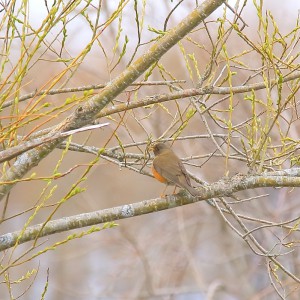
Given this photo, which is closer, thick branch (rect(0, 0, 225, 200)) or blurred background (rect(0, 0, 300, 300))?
thick branch (rect(0, 0, 225, 200))

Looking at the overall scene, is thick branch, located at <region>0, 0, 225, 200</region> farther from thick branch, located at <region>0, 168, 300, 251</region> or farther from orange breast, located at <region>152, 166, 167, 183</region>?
orange breast, located at <region>152, 166, 167, 183</region>

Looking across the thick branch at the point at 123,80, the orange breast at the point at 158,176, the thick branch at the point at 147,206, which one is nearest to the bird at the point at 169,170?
the orange breast at the point at 158,176

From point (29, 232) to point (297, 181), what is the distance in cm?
112

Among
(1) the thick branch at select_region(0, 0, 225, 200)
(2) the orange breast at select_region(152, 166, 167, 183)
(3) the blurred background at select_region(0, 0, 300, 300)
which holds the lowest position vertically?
(1) the thick branch at select_region(0, 0, 225, 200)

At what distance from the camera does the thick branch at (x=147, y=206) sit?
2688 mm

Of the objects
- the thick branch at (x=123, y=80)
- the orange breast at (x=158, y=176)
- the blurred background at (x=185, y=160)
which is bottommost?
the thick branch at (x=123, y=80)

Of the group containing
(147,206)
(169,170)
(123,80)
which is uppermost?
(169,170)

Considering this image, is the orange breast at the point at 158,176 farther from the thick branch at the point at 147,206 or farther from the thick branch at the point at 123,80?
the thick branch at the point at 123,80

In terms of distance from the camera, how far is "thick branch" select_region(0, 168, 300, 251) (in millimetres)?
2688

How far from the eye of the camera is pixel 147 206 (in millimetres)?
2822

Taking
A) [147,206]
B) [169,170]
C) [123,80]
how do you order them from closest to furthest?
[123,80]
[147,206]
[169,170]

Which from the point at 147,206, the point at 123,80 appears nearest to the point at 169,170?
the point at 147,206

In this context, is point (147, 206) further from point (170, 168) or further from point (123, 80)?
point (170, 168)

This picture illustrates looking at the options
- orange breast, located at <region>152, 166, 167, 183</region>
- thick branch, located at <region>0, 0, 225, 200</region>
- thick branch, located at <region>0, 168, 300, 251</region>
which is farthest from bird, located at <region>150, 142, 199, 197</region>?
thick branch, located at <region>0, 0, 225, 200</region>
